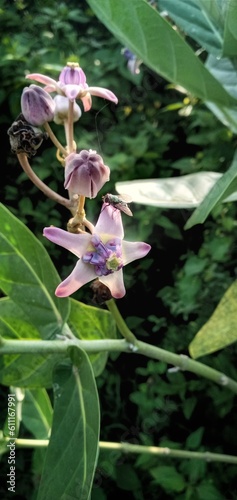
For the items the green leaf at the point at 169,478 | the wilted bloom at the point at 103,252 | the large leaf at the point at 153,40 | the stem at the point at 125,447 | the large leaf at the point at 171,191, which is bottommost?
the green leaf at the point at 169,478

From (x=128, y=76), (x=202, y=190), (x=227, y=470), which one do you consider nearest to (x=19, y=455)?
(x=227, y=470)

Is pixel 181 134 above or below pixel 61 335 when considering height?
below

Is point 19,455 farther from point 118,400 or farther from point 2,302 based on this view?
point 2,302

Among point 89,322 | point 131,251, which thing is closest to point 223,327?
point 89,322

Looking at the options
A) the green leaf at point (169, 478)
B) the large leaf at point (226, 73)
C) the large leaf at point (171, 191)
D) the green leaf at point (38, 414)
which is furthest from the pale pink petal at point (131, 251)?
the green leaf at point (169, 478)

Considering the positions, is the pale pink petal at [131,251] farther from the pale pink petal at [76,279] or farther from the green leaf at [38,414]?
the green leaf at [38,414]

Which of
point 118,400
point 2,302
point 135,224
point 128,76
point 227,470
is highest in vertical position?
point 2,302
